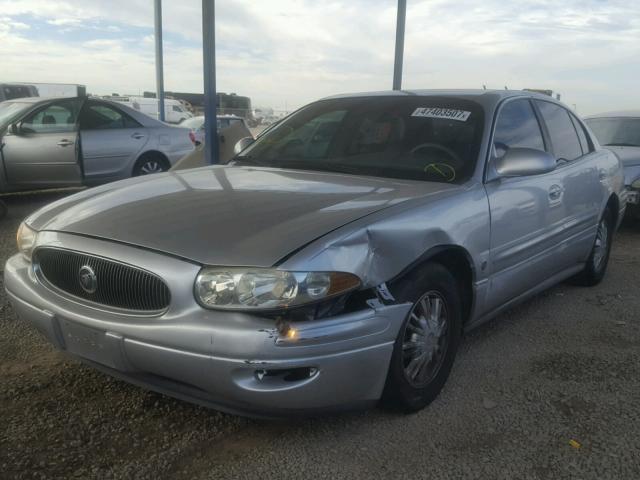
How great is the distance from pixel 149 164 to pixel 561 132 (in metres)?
6.22

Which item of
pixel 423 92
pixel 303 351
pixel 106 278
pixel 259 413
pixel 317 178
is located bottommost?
pixel 259 413

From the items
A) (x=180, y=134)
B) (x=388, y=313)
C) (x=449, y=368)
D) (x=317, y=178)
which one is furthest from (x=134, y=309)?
(x=180, y=134)

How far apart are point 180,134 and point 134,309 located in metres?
7.32

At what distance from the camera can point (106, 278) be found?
2.42 m

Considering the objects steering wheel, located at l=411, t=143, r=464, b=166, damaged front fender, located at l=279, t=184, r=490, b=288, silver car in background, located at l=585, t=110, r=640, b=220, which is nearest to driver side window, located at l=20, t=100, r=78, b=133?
steering wheel, located at l=411, t=143, r=464, b=166

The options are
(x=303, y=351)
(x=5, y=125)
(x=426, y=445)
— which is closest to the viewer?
(x=303, y=351)

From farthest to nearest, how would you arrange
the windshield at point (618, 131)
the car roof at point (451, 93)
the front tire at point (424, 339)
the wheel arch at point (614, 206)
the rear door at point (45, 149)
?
the windshield at point (618, 131), the rear door at point (45, 149), the wheel arch at point (614, 206), the car roof at point (451, 93), the front tire at point (424, 339)

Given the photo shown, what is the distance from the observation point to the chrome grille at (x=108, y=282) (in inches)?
91.2

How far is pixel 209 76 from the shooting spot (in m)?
6.80

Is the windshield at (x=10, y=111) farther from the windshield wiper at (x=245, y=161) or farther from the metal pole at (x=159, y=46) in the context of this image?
the metal pole at (x=159, y=46)

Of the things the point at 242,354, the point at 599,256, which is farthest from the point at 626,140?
the point at 242,354

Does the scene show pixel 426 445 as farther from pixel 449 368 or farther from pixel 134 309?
pixel 134 309

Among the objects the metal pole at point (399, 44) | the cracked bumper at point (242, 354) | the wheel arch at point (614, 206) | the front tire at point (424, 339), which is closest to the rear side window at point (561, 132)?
the wheel arch at point (614, 206)

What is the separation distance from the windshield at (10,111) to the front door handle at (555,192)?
6.73 m
